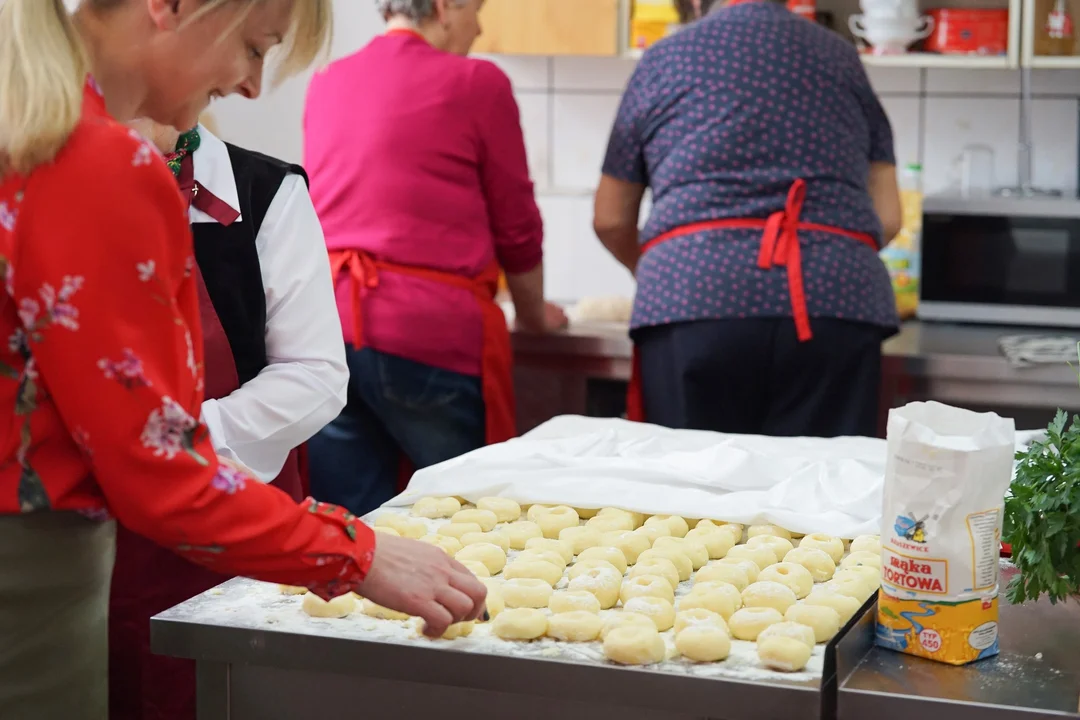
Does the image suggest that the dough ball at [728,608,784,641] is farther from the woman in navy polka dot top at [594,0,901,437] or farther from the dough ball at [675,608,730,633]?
the woman in navy polka dot top at [594,0,901,437]

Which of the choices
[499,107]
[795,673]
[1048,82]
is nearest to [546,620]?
[795,673]

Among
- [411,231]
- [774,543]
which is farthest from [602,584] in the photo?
[411,231]

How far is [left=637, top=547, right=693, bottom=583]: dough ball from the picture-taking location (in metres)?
1.28

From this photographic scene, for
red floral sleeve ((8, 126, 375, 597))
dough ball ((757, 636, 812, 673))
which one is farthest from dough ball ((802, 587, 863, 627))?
red floral sleeve ((8, 126, 375, 597))

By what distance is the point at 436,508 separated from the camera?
4.90 feet

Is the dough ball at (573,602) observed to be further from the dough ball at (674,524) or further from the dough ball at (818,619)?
the dough ball at (674,524)

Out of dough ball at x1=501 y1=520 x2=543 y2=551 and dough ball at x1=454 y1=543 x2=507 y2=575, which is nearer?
dough ball at x1=454 y1=543 x2=507 y2=575

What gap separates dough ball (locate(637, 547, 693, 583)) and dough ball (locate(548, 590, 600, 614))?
140mm

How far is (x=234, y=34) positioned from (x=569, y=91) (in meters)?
2.51

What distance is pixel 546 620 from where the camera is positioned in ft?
3.63

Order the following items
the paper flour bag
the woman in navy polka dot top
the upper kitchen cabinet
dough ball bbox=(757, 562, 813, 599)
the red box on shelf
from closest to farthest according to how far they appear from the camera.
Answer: the paper flour bag < dough ball bbox=(757, 562, 813, 599) < the woman in navy polka dot top < the red box on shelf < the upper kitchen cabinet

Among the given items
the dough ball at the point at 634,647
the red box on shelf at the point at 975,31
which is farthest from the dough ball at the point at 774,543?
the red box on shelf at the point at 975,31

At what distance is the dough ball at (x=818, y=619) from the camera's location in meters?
1.09

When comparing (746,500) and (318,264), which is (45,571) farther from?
(746,500)
